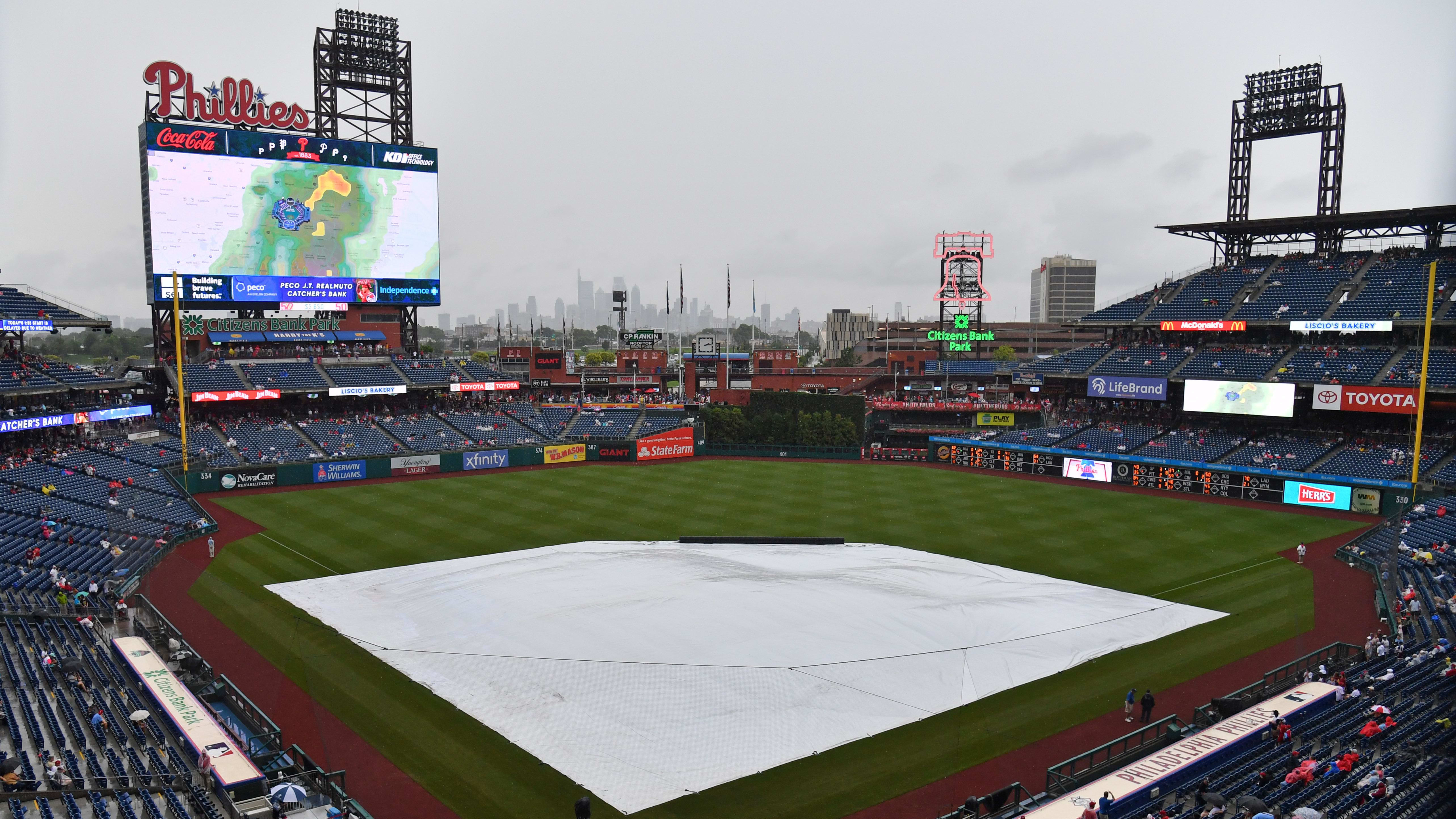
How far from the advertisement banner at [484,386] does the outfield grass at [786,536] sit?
11.7m

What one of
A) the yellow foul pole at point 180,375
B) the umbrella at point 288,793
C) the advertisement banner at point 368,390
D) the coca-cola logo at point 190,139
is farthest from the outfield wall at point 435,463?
the umbrella at point 288,793

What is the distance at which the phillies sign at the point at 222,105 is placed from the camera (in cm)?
4975

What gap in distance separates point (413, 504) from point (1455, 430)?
49.9 m

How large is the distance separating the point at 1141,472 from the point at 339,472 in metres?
44.5

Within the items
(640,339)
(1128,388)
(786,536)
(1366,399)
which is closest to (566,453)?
(786,536)

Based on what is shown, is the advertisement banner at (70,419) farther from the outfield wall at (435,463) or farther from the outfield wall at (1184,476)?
the outfield wall at (1184,476)

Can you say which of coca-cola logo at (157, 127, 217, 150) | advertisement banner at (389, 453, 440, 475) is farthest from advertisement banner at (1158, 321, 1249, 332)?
coca-cola logo at (157, 127, 217, 150)

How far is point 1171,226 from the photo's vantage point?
180 feet

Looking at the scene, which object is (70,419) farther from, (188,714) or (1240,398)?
(1240,398)

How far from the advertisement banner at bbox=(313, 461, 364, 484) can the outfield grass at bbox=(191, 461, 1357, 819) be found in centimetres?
240

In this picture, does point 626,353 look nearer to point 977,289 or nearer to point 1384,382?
point 977,289

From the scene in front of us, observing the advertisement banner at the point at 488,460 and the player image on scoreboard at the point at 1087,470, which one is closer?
the player image on scoreboard at the point at 1087,470

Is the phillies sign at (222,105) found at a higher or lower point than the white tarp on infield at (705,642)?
higher

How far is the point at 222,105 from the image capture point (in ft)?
170
